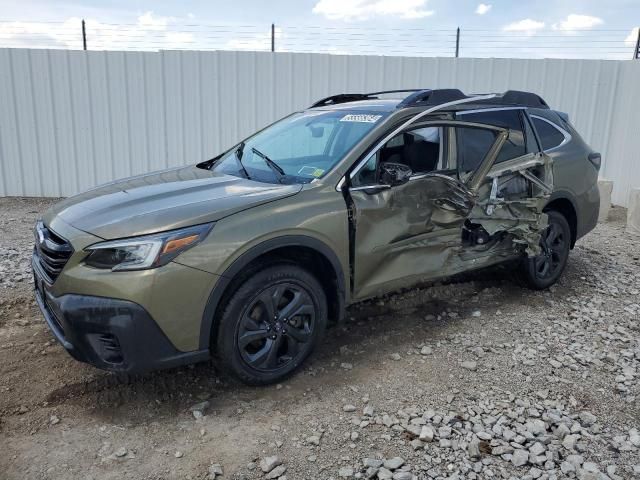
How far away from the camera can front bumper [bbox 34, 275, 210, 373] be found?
2.75 metres

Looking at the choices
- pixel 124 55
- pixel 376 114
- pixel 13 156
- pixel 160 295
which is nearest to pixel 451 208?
pixel 376 114

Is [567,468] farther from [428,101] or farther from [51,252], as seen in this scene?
[51,252]

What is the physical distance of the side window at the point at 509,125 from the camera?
436 centimetres

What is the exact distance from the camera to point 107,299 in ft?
9.02

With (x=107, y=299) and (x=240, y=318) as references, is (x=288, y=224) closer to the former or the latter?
(x=240, y=318)

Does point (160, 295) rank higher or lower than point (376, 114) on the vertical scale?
lower

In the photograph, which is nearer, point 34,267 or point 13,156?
point 34,267

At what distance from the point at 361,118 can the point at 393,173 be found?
0.62 meters

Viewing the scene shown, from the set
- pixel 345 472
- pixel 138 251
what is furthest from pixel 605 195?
pixel 138 251

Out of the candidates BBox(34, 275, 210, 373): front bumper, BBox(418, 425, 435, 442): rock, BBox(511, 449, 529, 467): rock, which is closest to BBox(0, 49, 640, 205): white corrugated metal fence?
BBox(34, 275, 210, 373): front bumper

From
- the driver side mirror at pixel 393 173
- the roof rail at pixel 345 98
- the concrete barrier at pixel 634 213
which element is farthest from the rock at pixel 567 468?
the concrete barrier at pixel 634 213

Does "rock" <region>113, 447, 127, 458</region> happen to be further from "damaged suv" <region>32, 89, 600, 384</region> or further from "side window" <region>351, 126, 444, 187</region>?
"side window" <region>351, 126, 444, 187</region>

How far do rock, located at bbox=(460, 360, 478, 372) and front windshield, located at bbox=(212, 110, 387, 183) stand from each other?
162 centimetres

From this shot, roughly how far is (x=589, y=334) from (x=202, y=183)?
316 cm
